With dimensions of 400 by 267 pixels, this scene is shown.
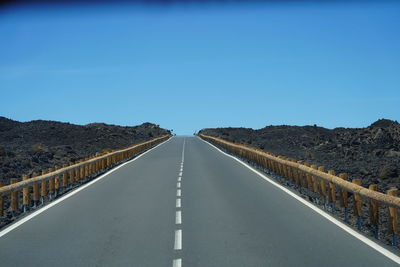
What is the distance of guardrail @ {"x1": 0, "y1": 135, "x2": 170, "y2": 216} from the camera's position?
1397 centimetres

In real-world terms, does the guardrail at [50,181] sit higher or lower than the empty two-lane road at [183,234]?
higher

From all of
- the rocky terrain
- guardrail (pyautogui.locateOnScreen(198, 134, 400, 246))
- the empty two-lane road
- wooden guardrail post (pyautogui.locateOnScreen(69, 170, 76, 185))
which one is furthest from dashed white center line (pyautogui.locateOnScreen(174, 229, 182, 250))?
the rocky terrain

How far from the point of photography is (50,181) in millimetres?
17438

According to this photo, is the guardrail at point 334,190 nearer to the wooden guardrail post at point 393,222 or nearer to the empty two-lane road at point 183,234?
the wooden guardrail post at point 393,222

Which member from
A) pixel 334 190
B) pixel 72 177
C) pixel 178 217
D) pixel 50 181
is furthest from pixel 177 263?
pixel 72 177

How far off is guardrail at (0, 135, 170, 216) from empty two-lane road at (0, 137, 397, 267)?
0.82 meters

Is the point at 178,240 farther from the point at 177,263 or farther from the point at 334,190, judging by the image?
the point at 334,190

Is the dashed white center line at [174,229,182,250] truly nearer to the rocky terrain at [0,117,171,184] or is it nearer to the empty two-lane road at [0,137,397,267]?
the empty two-lane road at [0,137,397,267]

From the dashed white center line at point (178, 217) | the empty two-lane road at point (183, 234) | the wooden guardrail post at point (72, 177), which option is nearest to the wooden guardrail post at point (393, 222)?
the empty two-lane road at point (183, 234)

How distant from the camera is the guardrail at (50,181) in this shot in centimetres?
1397

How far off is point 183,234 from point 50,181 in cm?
803

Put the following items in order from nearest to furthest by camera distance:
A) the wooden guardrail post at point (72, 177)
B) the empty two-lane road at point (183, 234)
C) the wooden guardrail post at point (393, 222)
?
1. the empty two-lane road at point (183, 234)
2. the wooden guardrail post at point (393, 222)
3. the wooden guardrail post at point (72, 177)

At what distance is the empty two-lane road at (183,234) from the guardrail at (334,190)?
26.4 inches

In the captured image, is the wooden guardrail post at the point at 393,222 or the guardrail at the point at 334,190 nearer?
the wooden guardrail post at the point at 393,222
